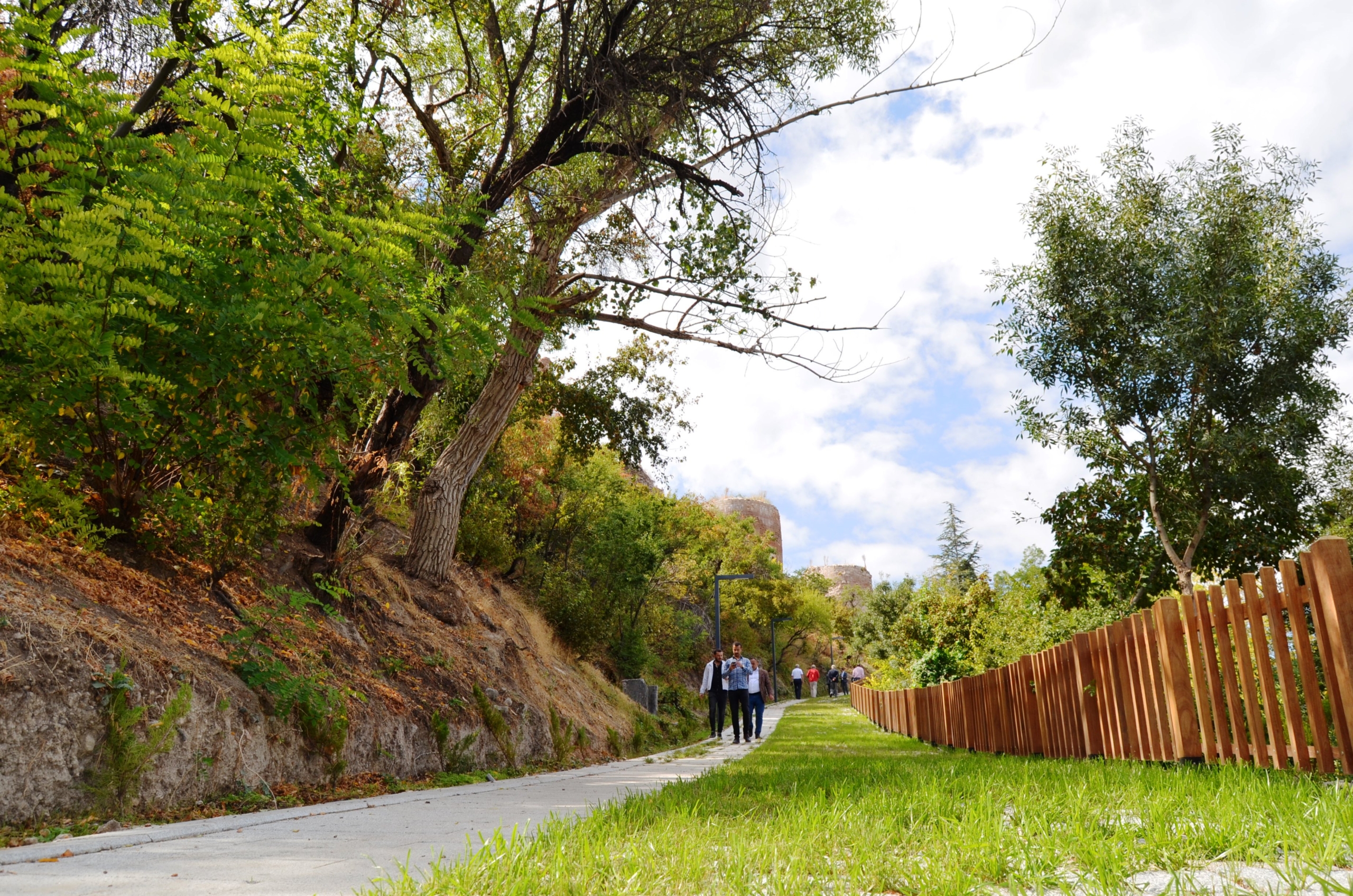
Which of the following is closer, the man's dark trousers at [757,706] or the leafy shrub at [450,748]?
the leafy shrub at [450,748]

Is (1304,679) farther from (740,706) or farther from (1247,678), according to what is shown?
(740,706)

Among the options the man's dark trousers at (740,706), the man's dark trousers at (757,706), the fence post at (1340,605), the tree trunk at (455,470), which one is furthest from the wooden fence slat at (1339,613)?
the man's dark trousers at (757,706)

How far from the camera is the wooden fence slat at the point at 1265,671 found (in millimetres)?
4730

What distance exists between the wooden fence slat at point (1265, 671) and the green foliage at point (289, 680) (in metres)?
6.41

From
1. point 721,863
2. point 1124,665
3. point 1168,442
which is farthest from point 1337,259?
point 721,863

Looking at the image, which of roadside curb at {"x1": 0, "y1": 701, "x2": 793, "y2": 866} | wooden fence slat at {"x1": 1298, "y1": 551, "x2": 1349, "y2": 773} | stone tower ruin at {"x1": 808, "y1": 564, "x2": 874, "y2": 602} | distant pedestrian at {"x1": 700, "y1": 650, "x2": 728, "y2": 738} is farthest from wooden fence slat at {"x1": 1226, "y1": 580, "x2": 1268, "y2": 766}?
stone tower ruin at {"x1": 808, "y1": 564, "x2": 874, "y2": 602}

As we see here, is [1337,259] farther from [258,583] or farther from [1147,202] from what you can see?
[258,583]

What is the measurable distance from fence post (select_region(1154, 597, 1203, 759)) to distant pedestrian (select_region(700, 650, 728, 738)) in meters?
10.1

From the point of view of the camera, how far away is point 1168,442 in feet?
45.0

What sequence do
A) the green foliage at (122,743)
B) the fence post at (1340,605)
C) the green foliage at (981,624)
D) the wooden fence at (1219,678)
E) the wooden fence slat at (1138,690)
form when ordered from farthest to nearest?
1. the green foliage at (981,624)
2. the wooden fence slat at (1138,690)
3. the wooden fence at (1219,678)
4. the fence post at (1340,605)
5. the green foliage at (122,743)

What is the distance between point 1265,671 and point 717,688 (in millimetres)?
11591

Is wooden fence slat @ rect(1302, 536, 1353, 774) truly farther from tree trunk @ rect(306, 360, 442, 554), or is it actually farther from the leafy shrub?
tree trunk @ rect(306, 360, 442, 554)

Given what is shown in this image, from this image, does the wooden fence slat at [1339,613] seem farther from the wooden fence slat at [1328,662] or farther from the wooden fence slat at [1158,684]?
the wooden fence slat at [1158,684]

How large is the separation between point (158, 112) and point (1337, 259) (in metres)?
17.6
